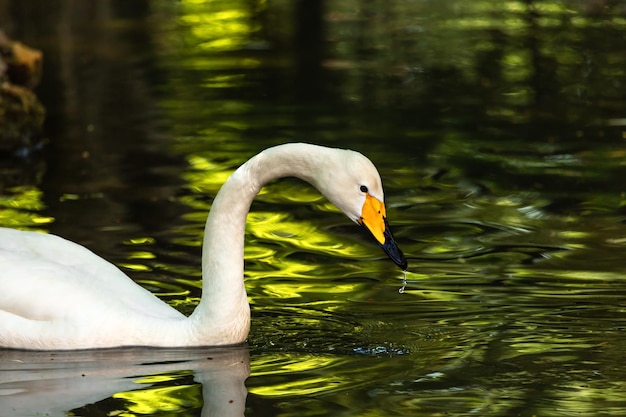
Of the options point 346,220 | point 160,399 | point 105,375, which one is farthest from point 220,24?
point 160,399

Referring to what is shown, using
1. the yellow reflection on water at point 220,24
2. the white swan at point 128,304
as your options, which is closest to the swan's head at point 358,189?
the white swan at point 128,304

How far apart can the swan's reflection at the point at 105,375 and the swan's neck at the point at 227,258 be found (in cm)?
15

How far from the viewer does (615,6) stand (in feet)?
78.4

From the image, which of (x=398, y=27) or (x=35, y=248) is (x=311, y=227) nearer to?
(x=35, y=248)

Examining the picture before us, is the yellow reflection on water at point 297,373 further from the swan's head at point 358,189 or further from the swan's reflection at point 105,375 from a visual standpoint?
the swan's head at point 358,189

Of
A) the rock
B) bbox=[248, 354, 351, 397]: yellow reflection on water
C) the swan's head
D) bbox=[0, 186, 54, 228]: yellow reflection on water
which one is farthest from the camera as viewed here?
the rock

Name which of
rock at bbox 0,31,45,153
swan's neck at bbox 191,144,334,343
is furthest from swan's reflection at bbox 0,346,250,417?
rock at bbox 0,31,45,153

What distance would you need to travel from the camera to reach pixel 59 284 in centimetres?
720

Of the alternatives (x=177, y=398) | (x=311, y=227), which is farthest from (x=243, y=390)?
(x=311, y=227)

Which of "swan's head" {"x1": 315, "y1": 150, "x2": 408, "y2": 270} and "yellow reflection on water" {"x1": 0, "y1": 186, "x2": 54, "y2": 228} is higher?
"swan's head" {"x1": 315, "y1": 150, "x2": 408, "y2": 270}

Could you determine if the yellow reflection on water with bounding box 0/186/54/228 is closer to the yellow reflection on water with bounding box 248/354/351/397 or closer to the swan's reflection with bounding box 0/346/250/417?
the swan's reflection with bounding box 0/346/250/417

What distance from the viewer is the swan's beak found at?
22.1ft

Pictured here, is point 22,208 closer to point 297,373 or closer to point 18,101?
point 18,101

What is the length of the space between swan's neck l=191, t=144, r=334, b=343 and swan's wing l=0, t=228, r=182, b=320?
29 centimetres
